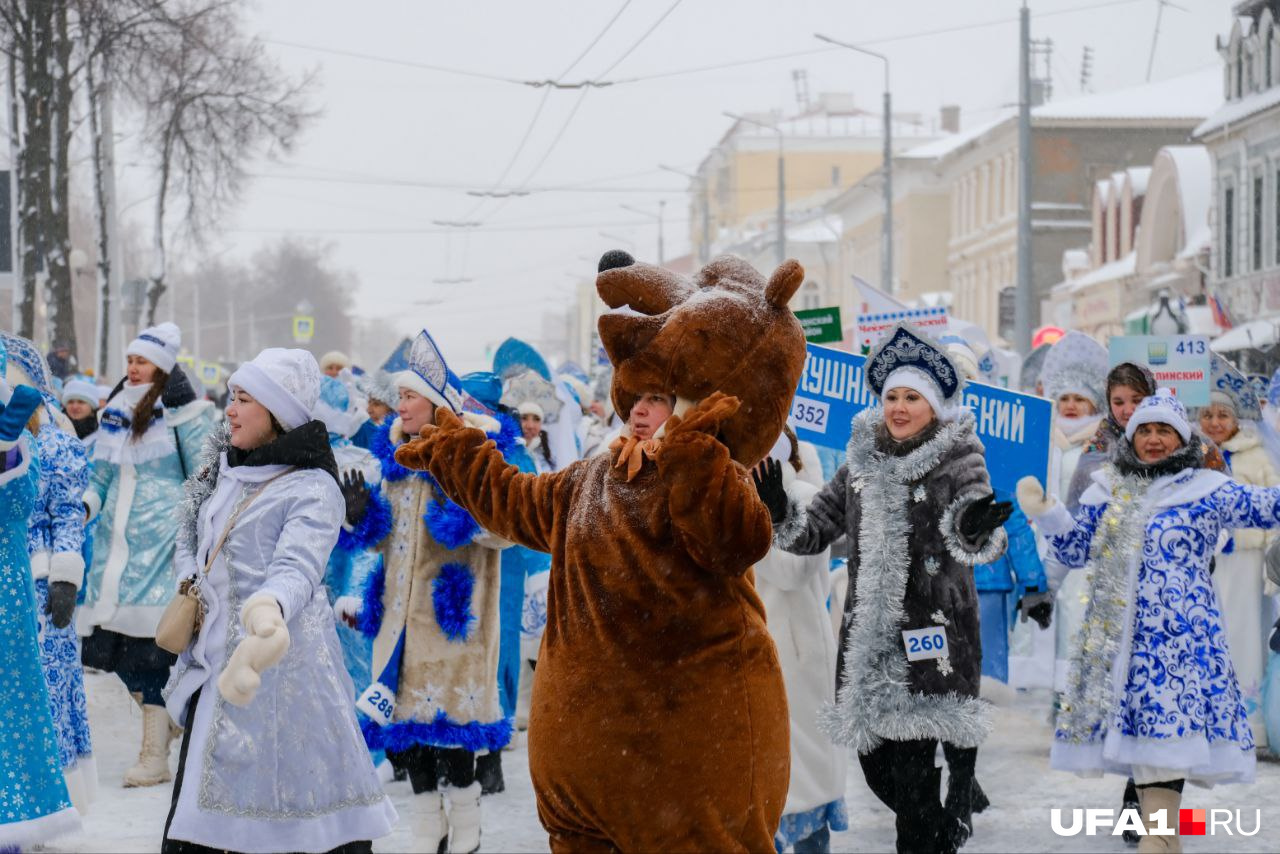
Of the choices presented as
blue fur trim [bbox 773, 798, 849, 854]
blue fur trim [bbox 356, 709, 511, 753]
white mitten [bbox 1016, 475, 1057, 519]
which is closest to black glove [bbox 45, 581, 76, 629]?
blue fur trim [bbox 356, 709, 511, 753]

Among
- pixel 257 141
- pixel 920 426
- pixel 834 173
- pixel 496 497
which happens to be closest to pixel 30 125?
pixel 257 141

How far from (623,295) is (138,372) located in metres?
4.39

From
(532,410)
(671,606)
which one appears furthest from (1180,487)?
(532,410)

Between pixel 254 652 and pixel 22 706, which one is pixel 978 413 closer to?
pixel 254 652

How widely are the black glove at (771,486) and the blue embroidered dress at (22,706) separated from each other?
228cm

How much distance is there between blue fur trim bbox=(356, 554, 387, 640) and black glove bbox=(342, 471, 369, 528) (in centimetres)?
19

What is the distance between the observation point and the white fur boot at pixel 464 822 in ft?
21.7

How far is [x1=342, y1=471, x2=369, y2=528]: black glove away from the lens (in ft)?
21.6

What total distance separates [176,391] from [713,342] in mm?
4610

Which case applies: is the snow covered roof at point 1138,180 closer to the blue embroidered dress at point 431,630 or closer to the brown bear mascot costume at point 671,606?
the blue embroidered dress at point 431,630

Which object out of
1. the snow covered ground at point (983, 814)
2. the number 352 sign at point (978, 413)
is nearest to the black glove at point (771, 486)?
the number 352 sign at point (978, 413)

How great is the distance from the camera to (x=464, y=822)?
6.61 meters

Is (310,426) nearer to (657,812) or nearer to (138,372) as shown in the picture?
(657,812)

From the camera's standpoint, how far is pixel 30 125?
18719 millimetres
